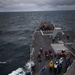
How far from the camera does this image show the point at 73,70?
27438 millimetres

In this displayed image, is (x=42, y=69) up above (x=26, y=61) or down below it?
above

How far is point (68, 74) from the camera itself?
26.8 meters

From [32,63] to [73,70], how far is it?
10.5 meters

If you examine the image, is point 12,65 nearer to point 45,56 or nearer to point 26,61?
point 26,61

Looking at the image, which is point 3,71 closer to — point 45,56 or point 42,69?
point 45,56

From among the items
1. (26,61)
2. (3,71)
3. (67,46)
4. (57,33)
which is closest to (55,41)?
(57,33)

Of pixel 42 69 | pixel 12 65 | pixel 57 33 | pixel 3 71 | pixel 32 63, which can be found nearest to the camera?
pixel 42 69

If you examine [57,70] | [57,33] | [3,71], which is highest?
[57,33]

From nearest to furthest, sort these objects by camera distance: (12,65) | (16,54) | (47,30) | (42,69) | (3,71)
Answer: (42,69) → (3,71) → (12,65) → (16,54) → (47,30)

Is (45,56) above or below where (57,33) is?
below

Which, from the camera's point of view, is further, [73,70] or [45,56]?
[45,56]

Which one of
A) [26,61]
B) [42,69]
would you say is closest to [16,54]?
[26,61]

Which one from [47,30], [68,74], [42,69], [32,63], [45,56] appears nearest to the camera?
[68,74]

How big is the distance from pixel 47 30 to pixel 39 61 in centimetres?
3598
